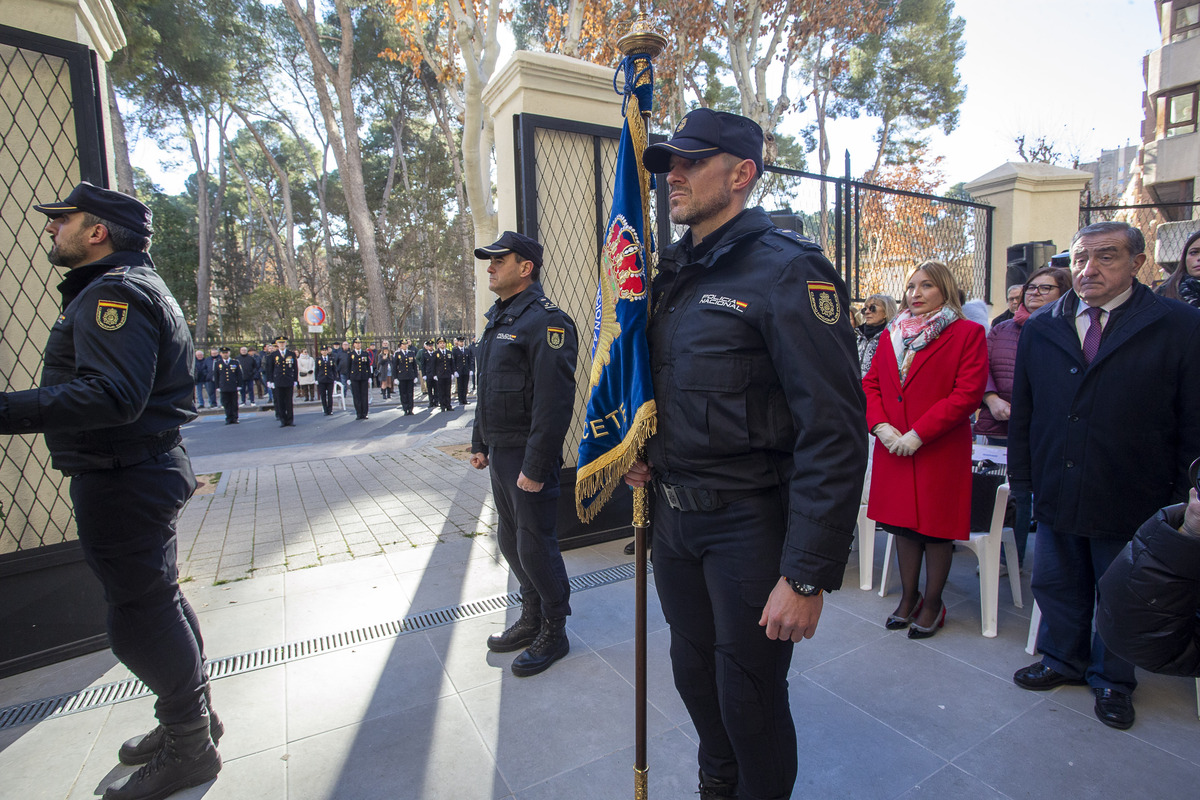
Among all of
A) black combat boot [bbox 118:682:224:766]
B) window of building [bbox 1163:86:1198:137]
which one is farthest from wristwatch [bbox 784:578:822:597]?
window of building [bbox 1163:86:1198:137]

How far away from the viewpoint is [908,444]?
3.06 metres

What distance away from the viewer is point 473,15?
23.9 feet

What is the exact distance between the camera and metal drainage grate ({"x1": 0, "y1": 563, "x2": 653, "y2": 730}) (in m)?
2.69

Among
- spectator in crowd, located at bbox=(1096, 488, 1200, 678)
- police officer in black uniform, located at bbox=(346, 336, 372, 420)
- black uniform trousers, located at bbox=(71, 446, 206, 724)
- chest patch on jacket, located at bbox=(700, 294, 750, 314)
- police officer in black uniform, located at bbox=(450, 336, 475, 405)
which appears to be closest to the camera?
spectator in crowd, located at bbox=(1096, 488, 1200, 678)

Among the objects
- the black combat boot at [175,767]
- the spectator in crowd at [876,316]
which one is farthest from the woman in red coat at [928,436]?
the black combat boot at [175,767]

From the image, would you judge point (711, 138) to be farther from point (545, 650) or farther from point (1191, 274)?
point (1191, 274)

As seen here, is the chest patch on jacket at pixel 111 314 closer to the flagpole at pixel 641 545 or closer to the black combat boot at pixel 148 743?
the black combat boot at pixel 148 743

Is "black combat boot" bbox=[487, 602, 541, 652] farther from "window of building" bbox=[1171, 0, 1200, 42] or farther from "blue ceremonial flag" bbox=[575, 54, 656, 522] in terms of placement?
"window of building" bbox=[1171, 0, 1200, 42]

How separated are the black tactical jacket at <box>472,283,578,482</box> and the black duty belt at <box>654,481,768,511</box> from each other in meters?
1.15

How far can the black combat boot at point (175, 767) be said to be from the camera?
2.10 metres

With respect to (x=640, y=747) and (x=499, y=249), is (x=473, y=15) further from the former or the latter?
(x=640, y=747)

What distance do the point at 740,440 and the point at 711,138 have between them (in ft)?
2.54

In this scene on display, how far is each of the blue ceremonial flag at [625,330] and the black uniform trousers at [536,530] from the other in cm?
96

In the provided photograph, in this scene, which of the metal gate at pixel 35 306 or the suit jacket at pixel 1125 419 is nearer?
the suit jacket at pixel 1125 419
